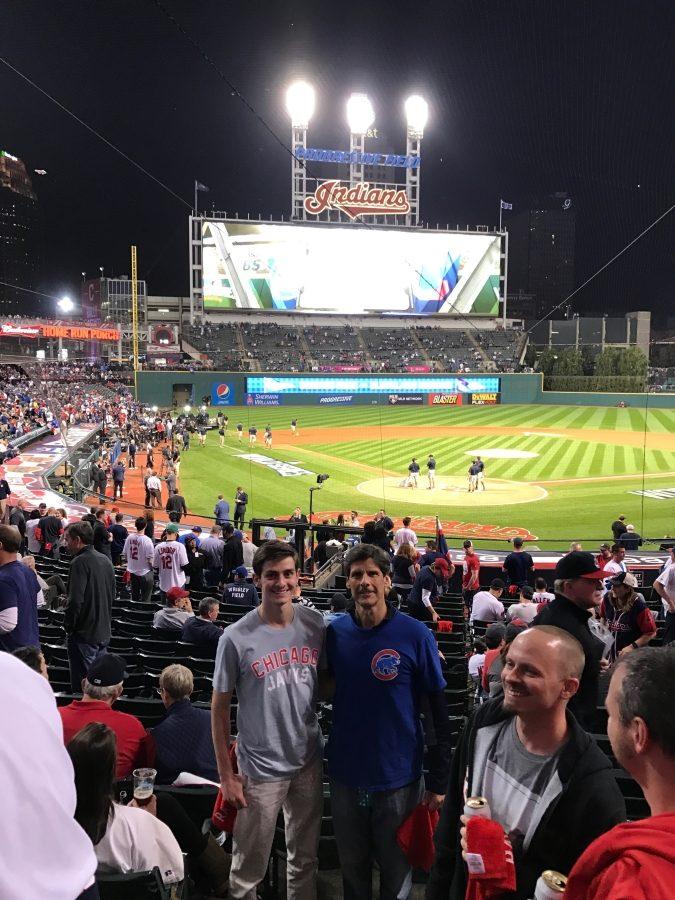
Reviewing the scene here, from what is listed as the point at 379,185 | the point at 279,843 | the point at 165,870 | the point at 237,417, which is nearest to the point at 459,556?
the point at 279,843

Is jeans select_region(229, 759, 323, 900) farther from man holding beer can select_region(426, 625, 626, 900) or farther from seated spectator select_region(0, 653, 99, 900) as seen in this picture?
seated spectator select_region(0, 653, 99, 900)

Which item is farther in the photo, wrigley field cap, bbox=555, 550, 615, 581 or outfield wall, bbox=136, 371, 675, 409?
outfield wall, bbox=136, 371, 675, 409

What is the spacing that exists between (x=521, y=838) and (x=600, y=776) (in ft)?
1.11

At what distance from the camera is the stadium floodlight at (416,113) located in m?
77.6

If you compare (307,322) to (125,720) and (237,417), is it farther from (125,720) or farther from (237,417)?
(125,720)

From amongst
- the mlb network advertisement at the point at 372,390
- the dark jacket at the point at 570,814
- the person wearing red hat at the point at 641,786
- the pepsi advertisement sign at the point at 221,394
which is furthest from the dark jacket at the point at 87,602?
the pepsi advertisement sign at the point at 221,394

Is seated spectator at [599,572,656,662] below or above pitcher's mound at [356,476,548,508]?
above

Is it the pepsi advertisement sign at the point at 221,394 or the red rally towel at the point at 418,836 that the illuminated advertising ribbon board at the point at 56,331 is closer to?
the pepsi advertisement sign at the point at 221,394

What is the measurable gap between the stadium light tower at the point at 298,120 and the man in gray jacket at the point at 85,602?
7026cm

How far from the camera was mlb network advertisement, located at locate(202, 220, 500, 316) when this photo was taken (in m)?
73.6

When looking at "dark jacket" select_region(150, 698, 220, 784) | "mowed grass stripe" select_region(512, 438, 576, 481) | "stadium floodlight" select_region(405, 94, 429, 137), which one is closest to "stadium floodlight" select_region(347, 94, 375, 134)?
"stadium floodlight" select_region(405, 94, 429, 137)

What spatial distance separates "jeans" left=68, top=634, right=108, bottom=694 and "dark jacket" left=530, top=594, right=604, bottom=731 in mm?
4212

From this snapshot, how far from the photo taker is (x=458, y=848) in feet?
8.07

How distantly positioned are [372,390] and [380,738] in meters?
58.4
